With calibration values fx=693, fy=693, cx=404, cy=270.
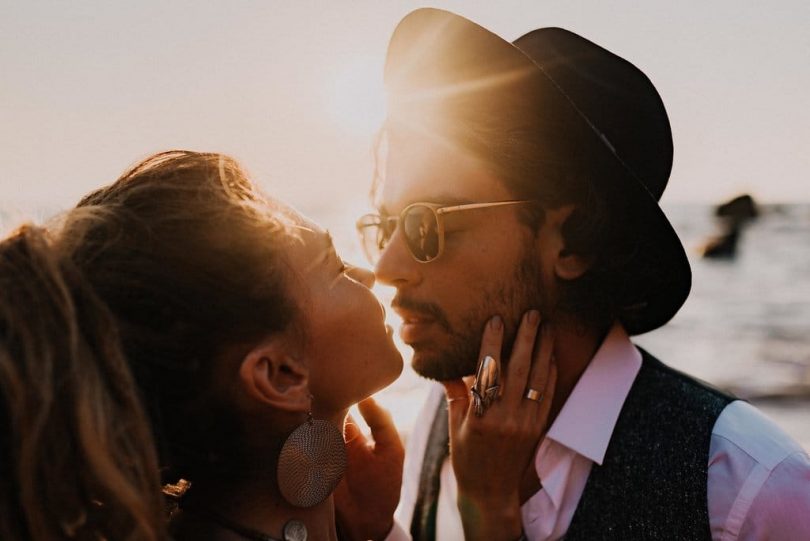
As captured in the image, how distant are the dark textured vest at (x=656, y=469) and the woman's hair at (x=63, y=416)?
144 centimetres

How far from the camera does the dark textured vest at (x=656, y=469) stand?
2168 millimetres

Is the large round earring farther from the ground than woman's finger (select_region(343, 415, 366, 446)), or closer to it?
farther from the ground

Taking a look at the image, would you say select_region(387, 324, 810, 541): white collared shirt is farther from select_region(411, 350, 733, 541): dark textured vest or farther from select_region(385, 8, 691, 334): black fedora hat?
select_region(385, 8, 691, 334): black fedora hat

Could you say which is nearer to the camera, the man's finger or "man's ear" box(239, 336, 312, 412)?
"man's ear" box(239, 336, 312, 412)

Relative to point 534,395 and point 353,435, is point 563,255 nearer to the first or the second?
point 534,395

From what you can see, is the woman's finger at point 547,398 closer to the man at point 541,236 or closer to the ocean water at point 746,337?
the man at point 541,236

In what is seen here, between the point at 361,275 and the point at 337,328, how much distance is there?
0.81 feet

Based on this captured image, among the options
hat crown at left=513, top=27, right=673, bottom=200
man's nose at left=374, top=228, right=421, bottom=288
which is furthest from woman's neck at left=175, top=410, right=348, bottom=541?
hat crown at left=513, top=27, right=673, bottom=200

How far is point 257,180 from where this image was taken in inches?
82.1

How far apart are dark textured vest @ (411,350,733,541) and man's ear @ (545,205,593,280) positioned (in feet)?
1.79

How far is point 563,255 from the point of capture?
2.82 m

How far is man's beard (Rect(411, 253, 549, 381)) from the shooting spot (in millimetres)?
2715

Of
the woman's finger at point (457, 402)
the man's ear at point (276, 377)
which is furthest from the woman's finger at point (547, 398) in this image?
the man's ear at point (276, 377)

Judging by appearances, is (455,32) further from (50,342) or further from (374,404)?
(50,342)
